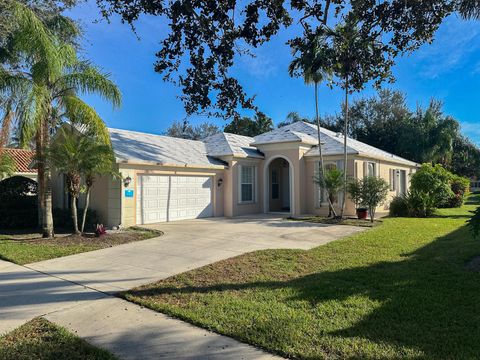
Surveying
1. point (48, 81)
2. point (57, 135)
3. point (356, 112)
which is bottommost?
point (57, 135)

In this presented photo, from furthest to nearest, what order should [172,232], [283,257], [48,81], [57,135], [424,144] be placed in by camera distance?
[424,144] < [57,135] < [172,232] < [48,81] < [283,257]

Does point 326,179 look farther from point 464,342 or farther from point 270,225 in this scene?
point 464,342

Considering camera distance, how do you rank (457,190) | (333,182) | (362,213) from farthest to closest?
1. (457,190)
2. (362,213)
3. (333,182)

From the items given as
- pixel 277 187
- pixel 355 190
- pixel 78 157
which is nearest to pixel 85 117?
pixel 78 157

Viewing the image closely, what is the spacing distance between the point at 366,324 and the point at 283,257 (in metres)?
3.98

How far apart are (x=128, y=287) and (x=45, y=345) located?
220 cm

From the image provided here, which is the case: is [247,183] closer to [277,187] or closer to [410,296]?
[277,187]

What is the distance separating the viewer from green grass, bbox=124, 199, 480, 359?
13.7 feet

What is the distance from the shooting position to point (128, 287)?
6.38 meters

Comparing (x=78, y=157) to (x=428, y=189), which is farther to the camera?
(x=428, y=189)

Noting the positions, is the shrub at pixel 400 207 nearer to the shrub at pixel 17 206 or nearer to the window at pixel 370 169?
the window at pixel 370 169

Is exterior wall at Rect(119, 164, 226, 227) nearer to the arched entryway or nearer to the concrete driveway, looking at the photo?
the concrete driveway

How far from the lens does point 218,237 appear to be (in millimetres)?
11562

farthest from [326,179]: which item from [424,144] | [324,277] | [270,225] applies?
[424,144]
